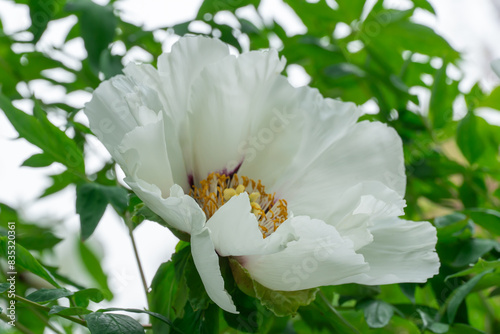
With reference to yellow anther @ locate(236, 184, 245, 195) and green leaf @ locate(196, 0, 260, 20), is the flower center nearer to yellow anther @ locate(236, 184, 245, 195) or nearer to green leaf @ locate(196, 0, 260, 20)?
yellow anther @ locate(236, 184, 245, 195)

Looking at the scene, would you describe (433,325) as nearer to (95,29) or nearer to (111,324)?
(111,324)

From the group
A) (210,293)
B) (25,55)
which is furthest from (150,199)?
(25,55)

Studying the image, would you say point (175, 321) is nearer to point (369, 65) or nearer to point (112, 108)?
point (112, 108)

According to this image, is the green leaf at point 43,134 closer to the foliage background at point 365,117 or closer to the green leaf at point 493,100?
the foliage background at point 365,117

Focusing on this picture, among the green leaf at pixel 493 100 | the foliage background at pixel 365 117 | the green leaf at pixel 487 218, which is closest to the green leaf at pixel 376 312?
the foliage background at pixel 365 117

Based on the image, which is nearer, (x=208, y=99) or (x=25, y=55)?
(x=208, y=99)

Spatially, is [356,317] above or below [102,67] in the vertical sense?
below
